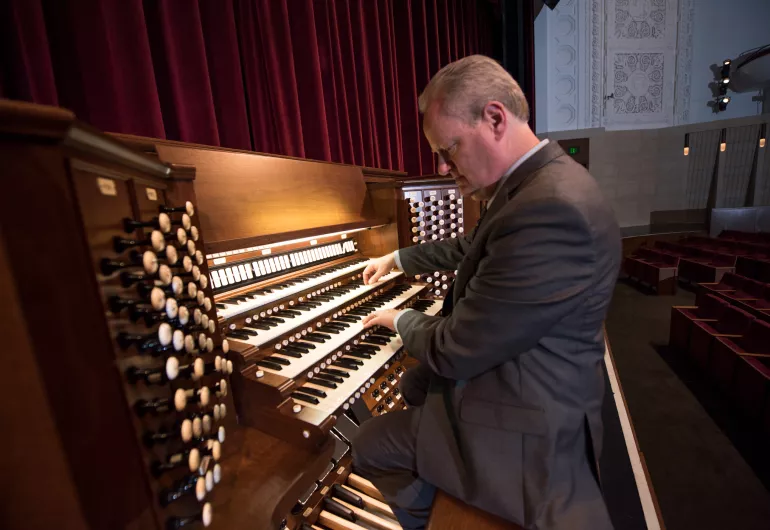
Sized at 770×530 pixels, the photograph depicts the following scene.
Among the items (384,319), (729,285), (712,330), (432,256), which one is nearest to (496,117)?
(384,319)

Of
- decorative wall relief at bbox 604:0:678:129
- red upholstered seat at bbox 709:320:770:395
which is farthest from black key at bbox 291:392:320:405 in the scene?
decorative wall relief at bbox 604:0:678:129

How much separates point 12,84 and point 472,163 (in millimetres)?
1879

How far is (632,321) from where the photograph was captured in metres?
4.58

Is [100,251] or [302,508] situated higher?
[100,251]

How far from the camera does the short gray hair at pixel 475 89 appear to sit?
43.9 inches

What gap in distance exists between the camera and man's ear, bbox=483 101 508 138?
1.12 meters

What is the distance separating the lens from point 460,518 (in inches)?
41.5

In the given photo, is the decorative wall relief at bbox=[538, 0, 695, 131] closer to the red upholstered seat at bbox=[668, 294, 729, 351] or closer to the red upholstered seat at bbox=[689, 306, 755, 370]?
the red upholstered seat at bbox=[668, 294, 729, 351]

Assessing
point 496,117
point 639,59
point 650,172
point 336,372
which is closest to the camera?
point 496,117

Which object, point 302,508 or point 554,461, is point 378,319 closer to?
point 554,461

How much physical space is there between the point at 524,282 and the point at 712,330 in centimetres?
344

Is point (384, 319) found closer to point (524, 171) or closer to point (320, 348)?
point (320, 348)

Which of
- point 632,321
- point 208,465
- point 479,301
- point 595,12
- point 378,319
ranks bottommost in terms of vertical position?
point 632,321

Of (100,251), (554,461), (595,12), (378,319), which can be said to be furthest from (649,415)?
(595,12)
